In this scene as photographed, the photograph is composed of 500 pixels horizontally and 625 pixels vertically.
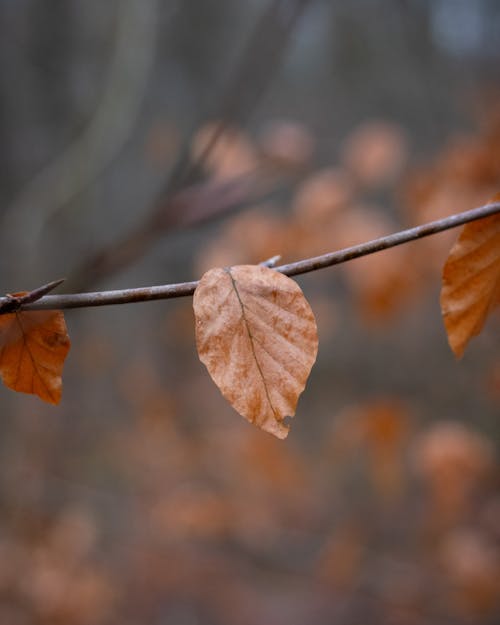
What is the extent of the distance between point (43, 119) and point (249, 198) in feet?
5.40

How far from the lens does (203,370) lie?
2994mm

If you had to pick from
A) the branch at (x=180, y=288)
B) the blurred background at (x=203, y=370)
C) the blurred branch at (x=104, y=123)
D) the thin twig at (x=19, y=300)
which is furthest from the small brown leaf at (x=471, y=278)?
the blurred branch at (x=104, y=123)

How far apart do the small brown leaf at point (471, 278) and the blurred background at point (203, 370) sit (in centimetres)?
77

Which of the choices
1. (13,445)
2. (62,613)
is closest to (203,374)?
(13,445)

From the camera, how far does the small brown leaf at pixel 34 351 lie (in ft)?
1.12

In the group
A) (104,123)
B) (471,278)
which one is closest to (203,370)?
(104,123)

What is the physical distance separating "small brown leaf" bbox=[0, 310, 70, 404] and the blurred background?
0.93m

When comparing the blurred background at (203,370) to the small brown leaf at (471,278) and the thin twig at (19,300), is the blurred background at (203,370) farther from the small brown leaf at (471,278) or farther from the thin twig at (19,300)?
the thin twig at (19,300)

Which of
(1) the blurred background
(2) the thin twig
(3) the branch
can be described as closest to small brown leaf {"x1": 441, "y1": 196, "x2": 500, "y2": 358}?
(3) the branch

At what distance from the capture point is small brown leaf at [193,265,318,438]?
32 cm

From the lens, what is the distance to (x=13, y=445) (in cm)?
218

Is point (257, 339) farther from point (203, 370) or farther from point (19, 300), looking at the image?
point (203, 370)

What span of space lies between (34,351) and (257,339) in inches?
5.4

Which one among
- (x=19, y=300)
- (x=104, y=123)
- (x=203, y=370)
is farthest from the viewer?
(x=203, y=370)
